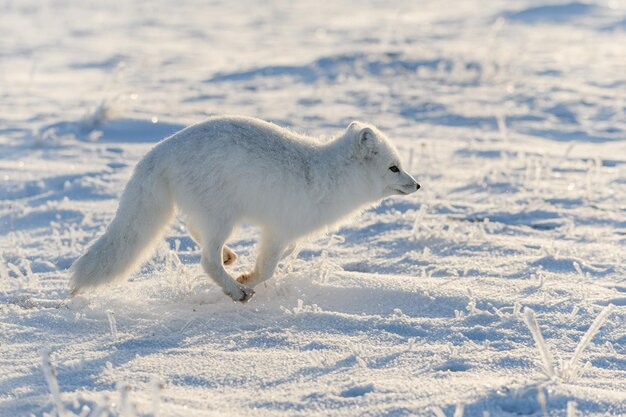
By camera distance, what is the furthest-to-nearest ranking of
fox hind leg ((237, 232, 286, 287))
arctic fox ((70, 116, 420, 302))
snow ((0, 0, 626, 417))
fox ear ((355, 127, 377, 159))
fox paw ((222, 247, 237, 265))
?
fox paw ((222, 247, 237, 265))
fox ear ((355, 127, 377, 159))
fox hind leg ((237, 232, 286, 287))
arctic fox ((70, 116, 420, 302))
snow ((0, 0, 626, 417))

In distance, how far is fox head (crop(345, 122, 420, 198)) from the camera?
461 centimetres

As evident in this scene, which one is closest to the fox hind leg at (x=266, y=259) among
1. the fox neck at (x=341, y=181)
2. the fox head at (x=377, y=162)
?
the fox neck at (x=341, y=181)

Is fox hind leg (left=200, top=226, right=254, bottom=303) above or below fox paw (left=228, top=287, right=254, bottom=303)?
above

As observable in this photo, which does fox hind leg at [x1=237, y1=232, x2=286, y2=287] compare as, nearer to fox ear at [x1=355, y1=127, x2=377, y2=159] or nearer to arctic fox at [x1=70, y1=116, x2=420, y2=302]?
arctic fox at [x1=70, y1=116, x2=420, y2=302]

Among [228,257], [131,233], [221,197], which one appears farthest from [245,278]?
[131,233]

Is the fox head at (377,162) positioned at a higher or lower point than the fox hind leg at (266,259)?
higher

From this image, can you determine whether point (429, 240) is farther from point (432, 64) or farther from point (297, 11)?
point (297, 11)

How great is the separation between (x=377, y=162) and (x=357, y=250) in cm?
79

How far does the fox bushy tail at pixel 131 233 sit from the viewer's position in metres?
3.97

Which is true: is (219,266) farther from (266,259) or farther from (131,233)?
(131,233)

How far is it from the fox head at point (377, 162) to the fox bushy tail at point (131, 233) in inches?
41.8

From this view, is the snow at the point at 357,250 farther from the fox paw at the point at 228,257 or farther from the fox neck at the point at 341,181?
the fox neck at the point at 341,181

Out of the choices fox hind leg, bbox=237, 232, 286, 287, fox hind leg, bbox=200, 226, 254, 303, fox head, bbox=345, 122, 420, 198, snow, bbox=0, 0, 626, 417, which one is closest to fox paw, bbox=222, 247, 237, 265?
snow, bbox=0, 0, 626, 417

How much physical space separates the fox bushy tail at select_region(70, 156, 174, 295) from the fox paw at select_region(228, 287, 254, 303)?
1.58 ft
